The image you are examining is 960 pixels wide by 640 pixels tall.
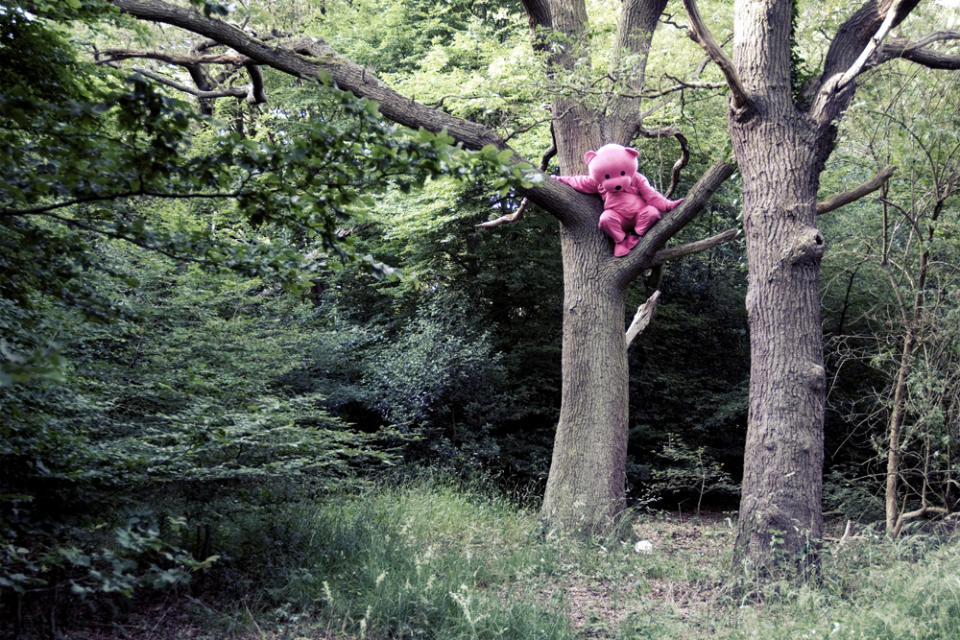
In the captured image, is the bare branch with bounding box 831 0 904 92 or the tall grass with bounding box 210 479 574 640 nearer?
the tall grass with bounding box 210 479 574 640

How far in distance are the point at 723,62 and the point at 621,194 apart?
6.74 ft

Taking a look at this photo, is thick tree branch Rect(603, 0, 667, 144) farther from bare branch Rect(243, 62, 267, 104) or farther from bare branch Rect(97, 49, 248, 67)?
bare branch Rect(97, 49, 248, 67)

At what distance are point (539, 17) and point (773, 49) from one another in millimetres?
3002

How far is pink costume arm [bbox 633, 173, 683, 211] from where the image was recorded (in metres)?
7.32

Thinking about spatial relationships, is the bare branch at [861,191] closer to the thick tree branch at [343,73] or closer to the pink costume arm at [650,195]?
the pink costume arm at [650,195]

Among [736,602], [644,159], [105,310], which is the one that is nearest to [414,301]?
[644,159]

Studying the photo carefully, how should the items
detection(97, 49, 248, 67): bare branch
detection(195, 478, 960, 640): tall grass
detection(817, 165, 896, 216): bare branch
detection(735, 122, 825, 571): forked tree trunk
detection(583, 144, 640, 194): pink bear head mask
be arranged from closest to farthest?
1. detection(195, 478, 960, 640): tall grass
2. detection(735, 122, 825, 571): forked tree trunk
3. detection(817, 165, 896, 216): bare branch
4. detection(97, 49, 248, 67): bare branch
5. detection(583, 144, 640, 194): pink bear head mask

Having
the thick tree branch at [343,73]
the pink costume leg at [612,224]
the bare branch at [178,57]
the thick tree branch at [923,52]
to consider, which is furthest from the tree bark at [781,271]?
the bare branch at [178,57]

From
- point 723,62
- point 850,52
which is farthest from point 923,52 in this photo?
point 723,62

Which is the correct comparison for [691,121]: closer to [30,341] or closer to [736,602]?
[736,602]

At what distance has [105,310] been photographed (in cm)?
287

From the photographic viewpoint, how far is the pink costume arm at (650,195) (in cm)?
732

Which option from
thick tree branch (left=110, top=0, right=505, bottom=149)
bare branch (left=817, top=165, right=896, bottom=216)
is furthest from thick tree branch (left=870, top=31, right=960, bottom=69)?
thick tree branch (left=110, top=0, right=505, bottom=149)

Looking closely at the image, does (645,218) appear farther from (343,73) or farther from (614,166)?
(343,73)
